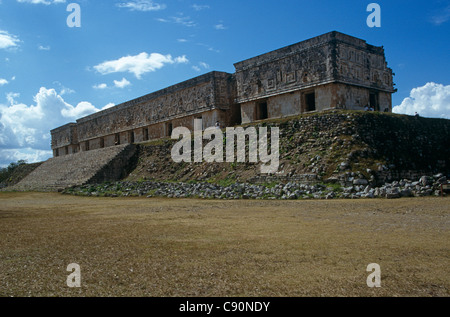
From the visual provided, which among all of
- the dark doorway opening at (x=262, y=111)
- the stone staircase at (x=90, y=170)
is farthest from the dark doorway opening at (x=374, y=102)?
the stone staircase at (x=90, y=170)

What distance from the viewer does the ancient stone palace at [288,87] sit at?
1573cm

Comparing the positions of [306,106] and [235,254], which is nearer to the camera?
[235,254]

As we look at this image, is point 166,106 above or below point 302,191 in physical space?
above

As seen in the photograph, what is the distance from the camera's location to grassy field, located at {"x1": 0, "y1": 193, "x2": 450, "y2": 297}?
10.3 feet

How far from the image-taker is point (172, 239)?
5.28 meters

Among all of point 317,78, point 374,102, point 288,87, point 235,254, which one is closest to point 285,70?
point 288,87

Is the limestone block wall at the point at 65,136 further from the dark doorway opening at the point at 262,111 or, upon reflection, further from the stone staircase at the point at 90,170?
the dark doorway opening at the point at 262,111

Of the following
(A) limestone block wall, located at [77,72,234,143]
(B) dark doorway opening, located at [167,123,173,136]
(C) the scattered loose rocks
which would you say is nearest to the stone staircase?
(B) dark doorway opening, located at [167,123,173,136]

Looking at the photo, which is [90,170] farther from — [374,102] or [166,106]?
[374,102]

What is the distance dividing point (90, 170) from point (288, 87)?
13.0m

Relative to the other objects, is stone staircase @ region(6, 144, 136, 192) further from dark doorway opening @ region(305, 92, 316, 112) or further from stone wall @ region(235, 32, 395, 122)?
dark doorway opening @ region(305, 92, 316, 112)

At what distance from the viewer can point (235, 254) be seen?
427 cm

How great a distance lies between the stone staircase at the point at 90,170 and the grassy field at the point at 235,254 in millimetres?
14094
